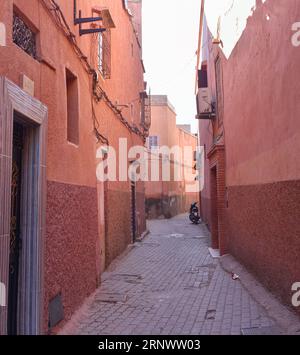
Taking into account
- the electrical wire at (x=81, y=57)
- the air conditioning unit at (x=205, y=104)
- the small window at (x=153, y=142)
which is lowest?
the electrical wire at (x=81, y=57)

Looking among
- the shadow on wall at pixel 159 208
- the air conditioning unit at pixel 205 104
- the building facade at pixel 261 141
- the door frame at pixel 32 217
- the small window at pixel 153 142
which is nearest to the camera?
the door frame at pixel 32 217

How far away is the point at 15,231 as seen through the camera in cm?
424

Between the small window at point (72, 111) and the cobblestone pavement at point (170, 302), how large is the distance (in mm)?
2633

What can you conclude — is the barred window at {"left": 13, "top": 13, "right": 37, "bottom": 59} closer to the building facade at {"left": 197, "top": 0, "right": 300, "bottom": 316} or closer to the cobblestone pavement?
the building facade at {"left": 197, "top": 0, "right": 300, "bottom": 316}

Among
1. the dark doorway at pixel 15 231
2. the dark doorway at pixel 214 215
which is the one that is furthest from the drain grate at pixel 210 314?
the dark doorway at pixel 214 215

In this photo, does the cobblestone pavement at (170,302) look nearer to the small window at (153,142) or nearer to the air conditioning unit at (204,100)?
the air conditioning unit at (204,100)

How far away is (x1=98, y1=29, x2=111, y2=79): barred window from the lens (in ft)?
28.6

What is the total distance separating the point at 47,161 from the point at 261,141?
353cm

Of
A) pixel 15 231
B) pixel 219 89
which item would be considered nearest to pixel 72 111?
pixel 15 231

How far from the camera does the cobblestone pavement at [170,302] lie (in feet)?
17.0

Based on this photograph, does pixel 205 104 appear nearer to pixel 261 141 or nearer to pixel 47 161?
pixel 261 141

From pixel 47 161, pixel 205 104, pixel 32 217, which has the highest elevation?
pixel 205 104

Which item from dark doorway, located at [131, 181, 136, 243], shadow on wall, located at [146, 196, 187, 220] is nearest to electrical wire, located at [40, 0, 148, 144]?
dark doorway, located at [131, 181, 136, 243]
